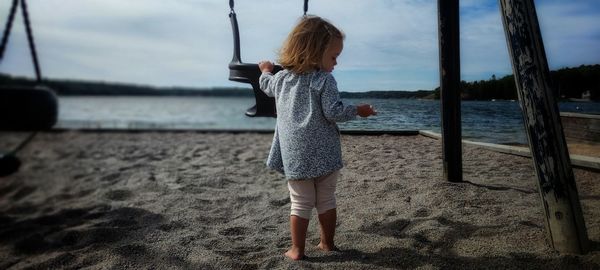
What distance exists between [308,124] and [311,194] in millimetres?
257

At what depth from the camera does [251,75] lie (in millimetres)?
1682

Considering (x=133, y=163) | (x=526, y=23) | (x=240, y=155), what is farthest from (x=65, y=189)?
(x=526, y=23)

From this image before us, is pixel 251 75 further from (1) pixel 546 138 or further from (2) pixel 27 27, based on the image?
(1) pixel 546 138

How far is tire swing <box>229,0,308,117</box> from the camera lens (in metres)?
1.67

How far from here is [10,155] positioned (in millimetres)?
943

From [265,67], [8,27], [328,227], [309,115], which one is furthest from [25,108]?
[328,227]

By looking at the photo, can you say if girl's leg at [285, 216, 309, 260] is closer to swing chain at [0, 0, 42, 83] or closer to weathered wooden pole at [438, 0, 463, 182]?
swing chain at [0, 0, 42, 83]

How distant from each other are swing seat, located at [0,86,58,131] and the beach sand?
32cm

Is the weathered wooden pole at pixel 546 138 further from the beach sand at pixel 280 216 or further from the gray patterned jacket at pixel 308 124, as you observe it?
the gray patterned jacket at pixel 308 124

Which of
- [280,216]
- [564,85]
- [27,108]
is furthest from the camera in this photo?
[564,85]

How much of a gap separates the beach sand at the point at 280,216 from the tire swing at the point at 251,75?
0.53 m

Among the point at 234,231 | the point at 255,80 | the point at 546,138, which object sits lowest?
the point at 234,231

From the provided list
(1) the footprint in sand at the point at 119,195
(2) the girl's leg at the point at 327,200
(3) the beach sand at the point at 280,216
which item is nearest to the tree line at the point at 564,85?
(3) the beach sand at the point at 280,216

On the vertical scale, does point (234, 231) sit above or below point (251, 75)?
below
